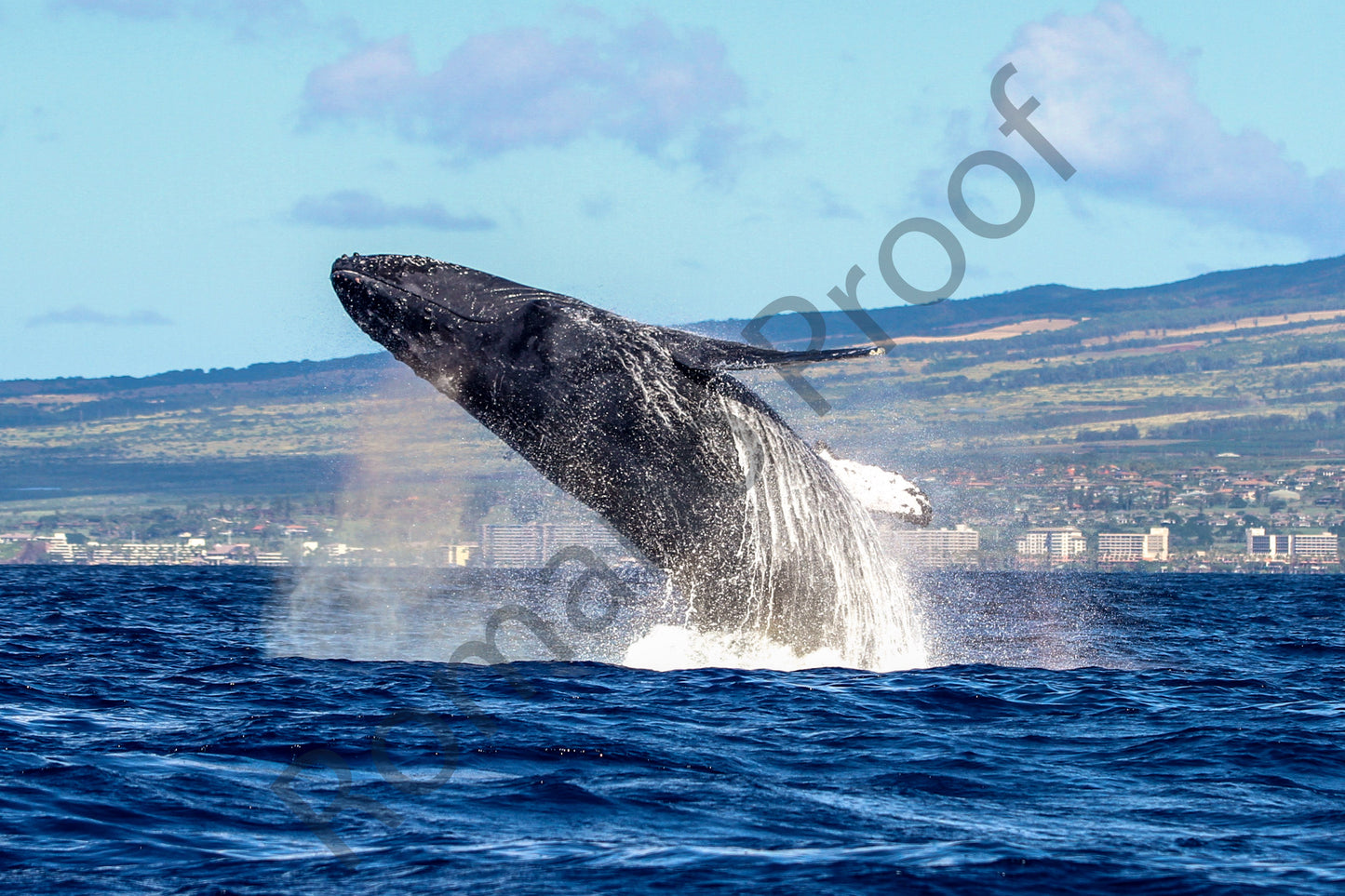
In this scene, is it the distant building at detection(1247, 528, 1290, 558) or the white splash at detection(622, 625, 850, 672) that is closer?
the white splash at detection(622, 625, 850, 672)

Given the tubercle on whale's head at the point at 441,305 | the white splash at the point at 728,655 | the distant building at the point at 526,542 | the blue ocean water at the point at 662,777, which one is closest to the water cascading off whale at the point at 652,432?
the tubercle on whale's head at the point at 441,305

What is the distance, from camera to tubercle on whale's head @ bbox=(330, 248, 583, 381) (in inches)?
533

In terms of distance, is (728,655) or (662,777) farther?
(728,655)

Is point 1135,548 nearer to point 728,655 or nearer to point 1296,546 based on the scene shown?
point 1296,546

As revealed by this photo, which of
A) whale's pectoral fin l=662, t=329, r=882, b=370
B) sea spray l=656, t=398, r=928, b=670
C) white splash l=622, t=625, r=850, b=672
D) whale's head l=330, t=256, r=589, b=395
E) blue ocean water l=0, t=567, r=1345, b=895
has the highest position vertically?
whale's head l=330, t=256, r=589, b=395

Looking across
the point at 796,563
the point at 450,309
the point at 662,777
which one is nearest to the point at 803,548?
the point at 796,563

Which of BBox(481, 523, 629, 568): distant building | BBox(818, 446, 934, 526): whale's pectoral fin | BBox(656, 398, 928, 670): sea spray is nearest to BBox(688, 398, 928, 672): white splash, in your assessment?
BBox(656, 398, 928, 670): sea spray

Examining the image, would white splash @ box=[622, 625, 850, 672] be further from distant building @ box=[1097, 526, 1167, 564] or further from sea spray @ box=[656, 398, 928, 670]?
distant building @ box=[1097, 526, 1167, 564]

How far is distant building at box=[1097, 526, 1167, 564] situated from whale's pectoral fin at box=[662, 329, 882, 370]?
189165mm

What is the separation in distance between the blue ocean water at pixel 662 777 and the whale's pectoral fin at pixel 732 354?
9.93 ft

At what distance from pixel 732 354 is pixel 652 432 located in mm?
1268

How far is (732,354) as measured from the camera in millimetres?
12734

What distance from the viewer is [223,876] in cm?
770

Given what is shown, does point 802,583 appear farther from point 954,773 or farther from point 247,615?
point 247,615
